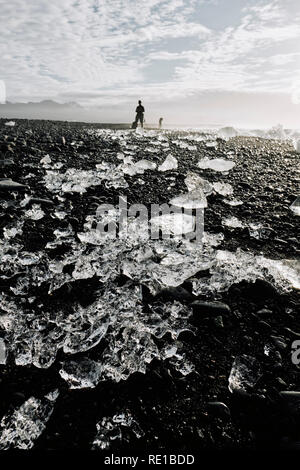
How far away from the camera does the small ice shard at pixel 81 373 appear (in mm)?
1872

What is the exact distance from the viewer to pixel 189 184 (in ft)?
16.2

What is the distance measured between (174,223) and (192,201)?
763 millimetres

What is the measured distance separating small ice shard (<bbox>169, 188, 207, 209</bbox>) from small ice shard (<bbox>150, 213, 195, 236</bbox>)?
475mm

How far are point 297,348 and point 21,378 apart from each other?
203 cm

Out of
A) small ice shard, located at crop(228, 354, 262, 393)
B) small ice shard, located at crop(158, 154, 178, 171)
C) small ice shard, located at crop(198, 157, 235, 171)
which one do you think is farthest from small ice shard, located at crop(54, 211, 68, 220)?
small ice shard, located at crop(198, 157, 235, 171)

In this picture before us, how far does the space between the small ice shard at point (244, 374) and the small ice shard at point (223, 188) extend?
3.24 m

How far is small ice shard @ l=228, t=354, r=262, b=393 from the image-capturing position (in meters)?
1.85

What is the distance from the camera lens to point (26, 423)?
65.0 inches

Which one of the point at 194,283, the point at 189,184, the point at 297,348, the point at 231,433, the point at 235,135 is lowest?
the point at 231,433

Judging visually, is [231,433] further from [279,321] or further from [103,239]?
[103,239]

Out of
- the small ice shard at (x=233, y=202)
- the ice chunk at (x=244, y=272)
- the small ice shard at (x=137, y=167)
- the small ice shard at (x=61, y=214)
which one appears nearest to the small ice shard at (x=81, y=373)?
the ice chunk at (x=244, y=272)

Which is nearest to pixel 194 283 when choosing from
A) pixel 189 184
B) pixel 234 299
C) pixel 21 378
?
pixel 234 299

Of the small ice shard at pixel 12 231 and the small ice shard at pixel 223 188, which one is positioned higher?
the small ice shard at pixel 223 188

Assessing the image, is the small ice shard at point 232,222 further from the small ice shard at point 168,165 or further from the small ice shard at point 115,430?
the small ice shard at point 115,430
